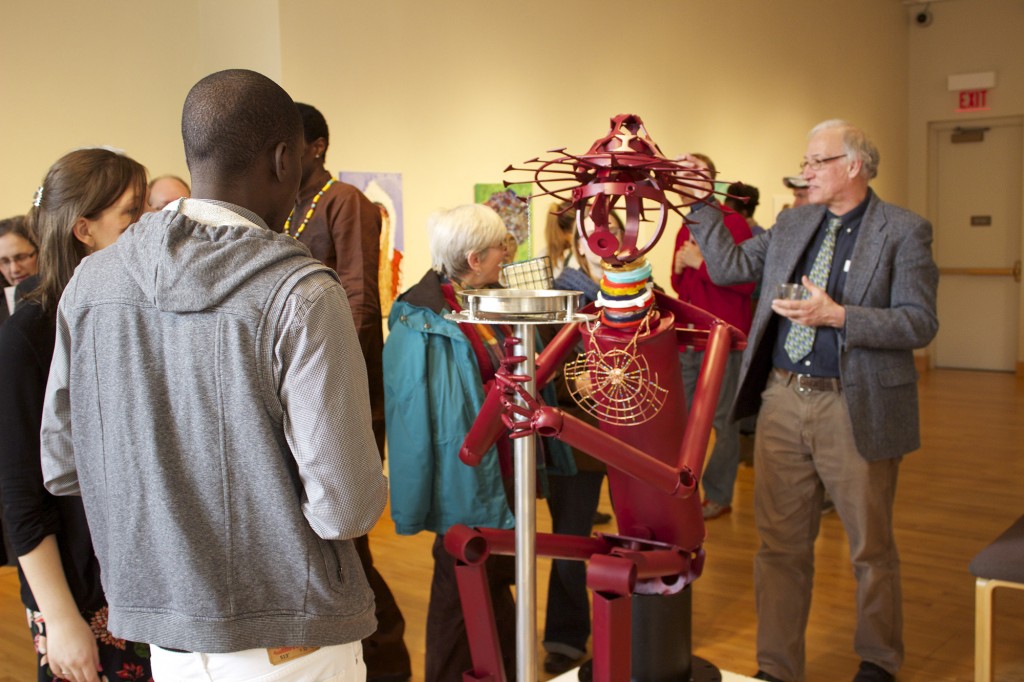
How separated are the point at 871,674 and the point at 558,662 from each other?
0.97 meters

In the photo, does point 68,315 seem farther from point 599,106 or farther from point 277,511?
point 599,106

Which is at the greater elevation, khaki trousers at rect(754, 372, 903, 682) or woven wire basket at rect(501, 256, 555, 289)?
woven wire basket at rect(501, 256, 555, 289)

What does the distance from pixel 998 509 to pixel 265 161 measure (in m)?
4.80

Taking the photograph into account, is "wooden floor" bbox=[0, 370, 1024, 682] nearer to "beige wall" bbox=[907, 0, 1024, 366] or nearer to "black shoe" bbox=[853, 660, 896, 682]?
"black shoe" bbox=[853, 660, 896, 682]

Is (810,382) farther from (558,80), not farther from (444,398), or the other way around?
(558,80)

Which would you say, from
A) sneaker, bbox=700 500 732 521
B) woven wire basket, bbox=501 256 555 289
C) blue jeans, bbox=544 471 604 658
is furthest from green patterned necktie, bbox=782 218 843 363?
sneaker, bbox=700 500 732 521

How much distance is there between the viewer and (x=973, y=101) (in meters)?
10.2

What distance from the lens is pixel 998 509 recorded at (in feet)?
16.7

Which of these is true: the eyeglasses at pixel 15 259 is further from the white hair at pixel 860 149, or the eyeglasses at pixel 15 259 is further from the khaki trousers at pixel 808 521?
the white hair at pixel 860 149

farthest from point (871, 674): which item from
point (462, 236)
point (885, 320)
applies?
point (462, 236)

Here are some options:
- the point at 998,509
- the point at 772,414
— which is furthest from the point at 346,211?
the point at 998,509

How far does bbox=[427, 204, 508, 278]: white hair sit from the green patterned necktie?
0.90m

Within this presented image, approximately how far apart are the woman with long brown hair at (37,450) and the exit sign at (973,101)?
9.96 metres

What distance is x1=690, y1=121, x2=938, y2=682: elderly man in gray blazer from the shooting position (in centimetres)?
284
